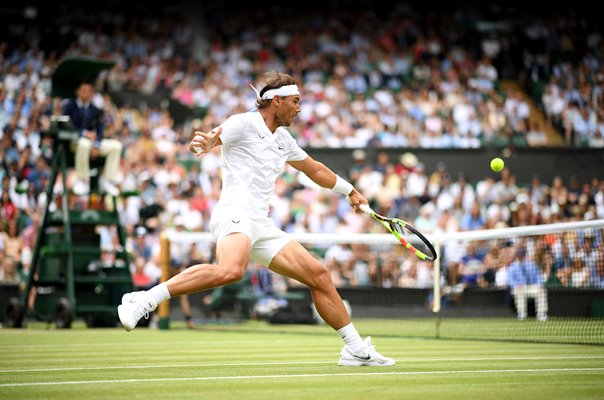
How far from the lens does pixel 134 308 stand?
7.80 metres

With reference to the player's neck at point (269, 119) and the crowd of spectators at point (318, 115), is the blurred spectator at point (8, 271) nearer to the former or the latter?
the crowd of spectators at point (318, 115)

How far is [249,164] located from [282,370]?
5.45 ft

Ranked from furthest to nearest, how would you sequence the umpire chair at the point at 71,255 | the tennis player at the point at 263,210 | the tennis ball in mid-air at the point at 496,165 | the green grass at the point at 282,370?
1. the umpire chair at the point at 71,255
2. the tennis ball in mid-air at the point at 496,165
3. the tennis player at the point at 263,210
4. the green grass at the point at 282,370

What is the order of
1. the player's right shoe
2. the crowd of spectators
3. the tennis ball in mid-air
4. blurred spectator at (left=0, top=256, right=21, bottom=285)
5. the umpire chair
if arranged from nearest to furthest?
1. the player's right shoe
2. the tennis ball in mid-air
3. the umpire chair
4. blurred spectator at (left=0, top=256, right=21, bottom=285)
5. the crowd of spectators

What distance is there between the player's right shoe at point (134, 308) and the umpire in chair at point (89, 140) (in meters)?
8.73

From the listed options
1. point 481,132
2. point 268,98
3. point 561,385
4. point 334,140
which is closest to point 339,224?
point 334,140

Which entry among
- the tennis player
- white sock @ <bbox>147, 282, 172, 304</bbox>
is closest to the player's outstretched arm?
the tennis player

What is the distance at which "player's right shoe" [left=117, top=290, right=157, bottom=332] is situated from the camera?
306 inches

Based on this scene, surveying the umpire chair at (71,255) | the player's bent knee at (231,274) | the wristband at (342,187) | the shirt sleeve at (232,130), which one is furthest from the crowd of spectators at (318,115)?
the player's bent knee at (231,274)

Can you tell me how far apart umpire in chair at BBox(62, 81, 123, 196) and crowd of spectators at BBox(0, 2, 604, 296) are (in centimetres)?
229

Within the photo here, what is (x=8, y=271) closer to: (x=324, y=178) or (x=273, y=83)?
(x=324, y=178)

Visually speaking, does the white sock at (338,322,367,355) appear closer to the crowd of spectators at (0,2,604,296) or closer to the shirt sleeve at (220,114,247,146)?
the shirt sleeve at (220,114,247,146)

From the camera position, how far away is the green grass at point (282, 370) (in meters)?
6.39

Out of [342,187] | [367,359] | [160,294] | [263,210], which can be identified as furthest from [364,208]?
[160,294]
